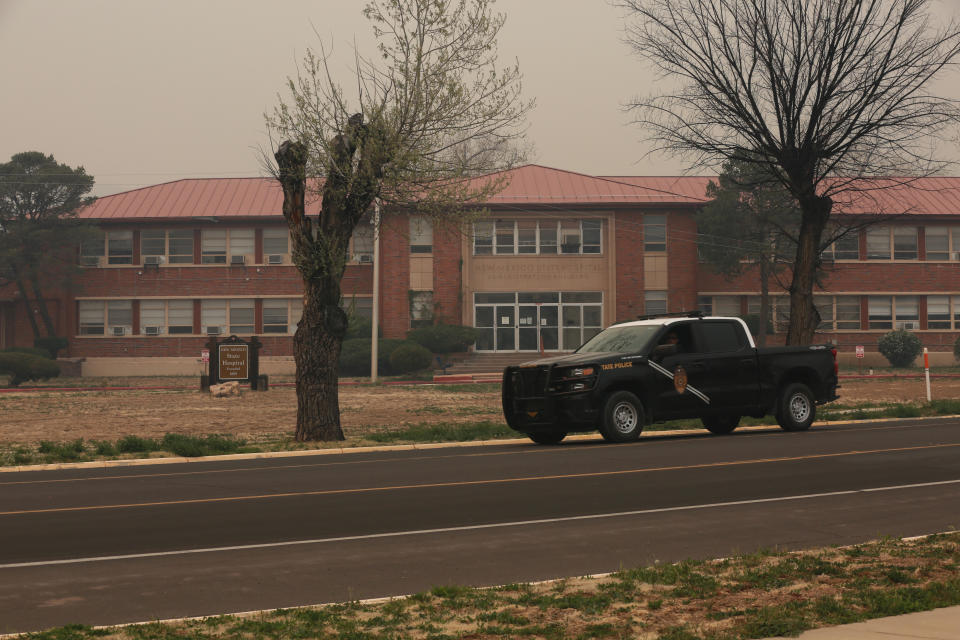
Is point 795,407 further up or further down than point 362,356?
further down

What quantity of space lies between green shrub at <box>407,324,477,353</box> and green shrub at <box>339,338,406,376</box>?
1878 mm

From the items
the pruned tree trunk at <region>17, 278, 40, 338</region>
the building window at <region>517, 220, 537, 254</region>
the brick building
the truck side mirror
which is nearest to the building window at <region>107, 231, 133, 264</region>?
the brick building

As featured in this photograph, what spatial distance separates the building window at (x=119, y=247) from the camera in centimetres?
6000

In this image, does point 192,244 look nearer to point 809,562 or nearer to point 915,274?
point 915,274

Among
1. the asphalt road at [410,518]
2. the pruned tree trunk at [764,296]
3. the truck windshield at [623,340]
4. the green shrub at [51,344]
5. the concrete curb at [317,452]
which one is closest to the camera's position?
the asphalt road at [410,518]

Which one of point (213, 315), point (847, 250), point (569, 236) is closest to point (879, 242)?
point (847, 250)

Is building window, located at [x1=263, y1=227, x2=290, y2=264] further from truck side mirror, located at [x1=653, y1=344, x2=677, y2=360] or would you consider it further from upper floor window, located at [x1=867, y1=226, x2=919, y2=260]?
truck side mirror, located at [x1=653, y1=344, x2=677, y2=360]

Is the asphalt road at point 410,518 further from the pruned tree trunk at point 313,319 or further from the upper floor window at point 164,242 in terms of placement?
the upper floor window at point 164,242

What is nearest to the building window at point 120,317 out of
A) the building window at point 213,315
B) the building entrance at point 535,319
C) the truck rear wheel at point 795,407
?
the building window at point 213,315

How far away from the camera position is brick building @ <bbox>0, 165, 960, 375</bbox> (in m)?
57.6

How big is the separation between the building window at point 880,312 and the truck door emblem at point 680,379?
4487cm

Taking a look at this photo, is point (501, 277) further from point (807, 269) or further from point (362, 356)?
point (807, 269)

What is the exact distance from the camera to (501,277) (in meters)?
57.9

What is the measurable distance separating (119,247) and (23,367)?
14.4 m
